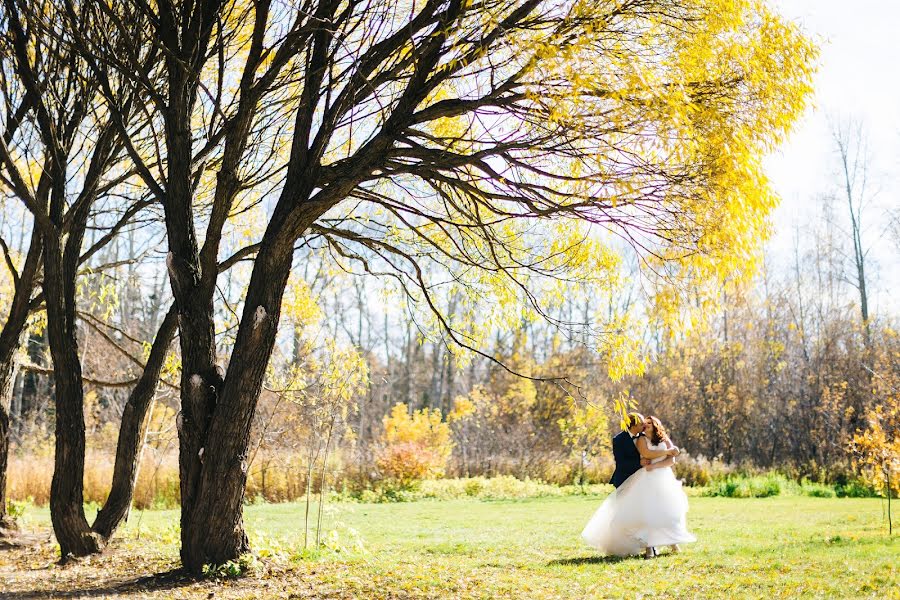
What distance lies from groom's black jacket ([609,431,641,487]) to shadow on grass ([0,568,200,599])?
428cm

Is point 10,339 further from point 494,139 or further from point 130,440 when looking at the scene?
point 494,139

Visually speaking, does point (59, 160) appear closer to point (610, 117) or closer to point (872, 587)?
point (610, 117)

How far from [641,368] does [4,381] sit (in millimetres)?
7115

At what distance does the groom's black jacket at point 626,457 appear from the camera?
26.6ft

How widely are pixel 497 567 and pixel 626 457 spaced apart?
1783mm

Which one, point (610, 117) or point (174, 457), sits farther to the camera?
point (174, 457)

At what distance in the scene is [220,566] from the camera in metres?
6.30

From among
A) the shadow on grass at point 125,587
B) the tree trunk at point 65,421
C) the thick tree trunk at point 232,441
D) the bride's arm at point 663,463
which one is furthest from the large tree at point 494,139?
the bride's arm at point 663,463

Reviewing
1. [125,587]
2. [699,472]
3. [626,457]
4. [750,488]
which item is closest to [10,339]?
[125,587]

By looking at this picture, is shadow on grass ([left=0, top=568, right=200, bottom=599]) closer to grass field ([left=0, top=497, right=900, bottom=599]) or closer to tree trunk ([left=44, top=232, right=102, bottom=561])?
grass field ([left=0, top=497, right=900, bottom=599])

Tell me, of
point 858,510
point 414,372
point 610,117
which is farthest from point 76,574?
point 414,372

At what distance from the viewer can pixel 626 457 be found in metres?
8.12

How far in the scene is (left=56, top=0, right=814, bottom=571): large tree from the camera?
5328 millimetres

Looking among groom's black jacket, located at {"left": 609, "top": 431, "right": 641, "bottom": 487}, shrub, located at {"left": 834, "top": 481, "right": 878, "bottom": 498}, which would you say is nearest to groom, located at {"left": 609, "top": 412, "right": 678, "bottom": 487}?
groom's black jacket, located at {"left": 609, "top": 431, "right": 641, "bottom": 487}
